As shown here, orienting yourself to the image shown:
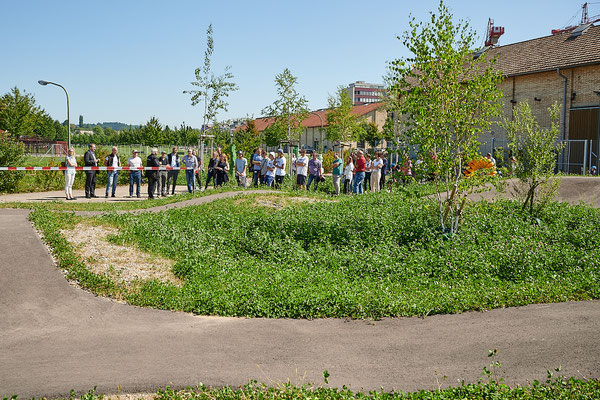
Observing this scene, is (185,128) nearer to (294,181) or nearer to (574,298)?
(294,181)

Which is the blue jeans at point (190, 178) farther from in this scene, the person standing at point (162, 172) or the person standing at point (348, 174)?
the person standing at point (348, 174)

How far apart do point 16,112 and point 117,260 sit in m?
44.1

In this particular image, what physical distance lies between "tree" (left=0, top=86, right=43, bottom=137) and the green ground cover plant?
39365 millimetres

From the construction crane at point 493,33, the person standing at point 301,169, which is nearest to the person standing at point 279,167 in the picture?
Answer: the person standing at point 301,169

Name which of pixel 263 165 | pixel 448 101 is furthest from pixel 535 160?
pixel 263 165

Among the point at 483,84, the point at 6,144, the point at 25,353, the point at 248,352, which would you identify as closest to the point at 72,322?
the point at 25,353

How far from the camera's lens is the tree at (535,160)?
13266 millimetres

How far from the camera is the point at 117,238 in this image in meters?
10.7

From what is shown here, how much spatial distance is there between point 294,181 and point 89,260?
14788 millimetres

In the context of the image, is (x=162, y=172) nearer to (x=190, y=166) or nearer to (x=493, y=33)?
(x=190, y=166)

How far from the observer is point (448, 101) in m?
11.5

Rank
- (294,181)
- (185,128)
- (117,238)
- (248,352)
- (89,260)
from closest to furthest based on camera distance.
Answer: (248,352)
(89,260)
(117,238)
(294,181)
(185,128)

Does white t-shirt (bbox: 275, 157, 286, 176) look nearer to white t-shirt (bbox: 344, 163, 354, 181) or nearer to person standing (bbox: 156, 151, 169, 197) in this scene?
white t-shirt (bbox: 344, 163, 354, 181)

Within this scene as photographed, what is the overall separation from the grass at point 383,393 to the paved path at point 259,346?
0.67ft
